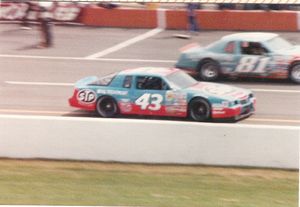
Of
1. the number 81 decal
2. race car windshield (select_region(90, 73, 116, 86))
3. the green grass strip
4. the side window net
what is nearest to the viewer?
the green grass strip

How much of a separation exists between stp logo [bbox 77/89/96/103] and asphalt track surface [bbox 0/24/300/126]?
0.53 feet

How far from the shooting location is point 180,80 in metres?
11.4

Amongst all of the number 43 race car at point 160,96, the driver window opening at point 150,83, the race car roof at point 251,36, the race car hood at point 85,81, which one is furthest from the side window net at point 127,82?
the race car roof at point 251,36

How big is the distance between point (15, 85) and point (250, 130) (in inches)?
158

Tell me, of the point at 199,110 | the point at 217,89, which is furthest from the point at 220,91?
the point at 199,110

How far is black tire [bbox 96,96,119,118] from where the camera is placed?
36.1 ft

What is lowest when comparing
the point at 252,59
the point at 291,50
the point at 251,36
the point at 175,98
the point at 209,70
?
the point at 175,98

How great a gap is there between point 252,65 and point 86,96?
9.29 feet

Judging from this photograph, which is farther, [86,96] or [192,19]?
[192,19]

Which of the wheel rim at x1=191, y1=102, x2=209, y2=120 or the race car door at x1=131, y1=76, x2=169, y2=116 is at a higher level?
the race car door at x1=131, y1=76, x2=169, y2=116

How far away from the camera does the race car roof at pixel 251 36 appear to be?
37.9 ft

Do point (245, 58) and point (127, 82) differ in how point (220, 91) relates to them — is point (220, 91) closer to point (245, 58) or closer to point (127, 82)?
point (245, 58)

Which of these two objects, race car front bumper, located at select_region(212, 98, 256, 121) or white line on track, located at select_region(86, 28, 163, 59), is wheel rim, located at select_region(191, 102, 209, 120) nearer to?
race car front bumper, located at select_region(212, 98, 256, 121)

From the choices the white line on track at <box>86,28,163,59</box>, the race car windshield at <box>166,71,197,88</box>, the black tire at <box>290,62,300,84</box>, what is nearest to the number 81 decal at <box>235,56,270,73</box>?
the black tire at <box>290,62,300,84</box>
